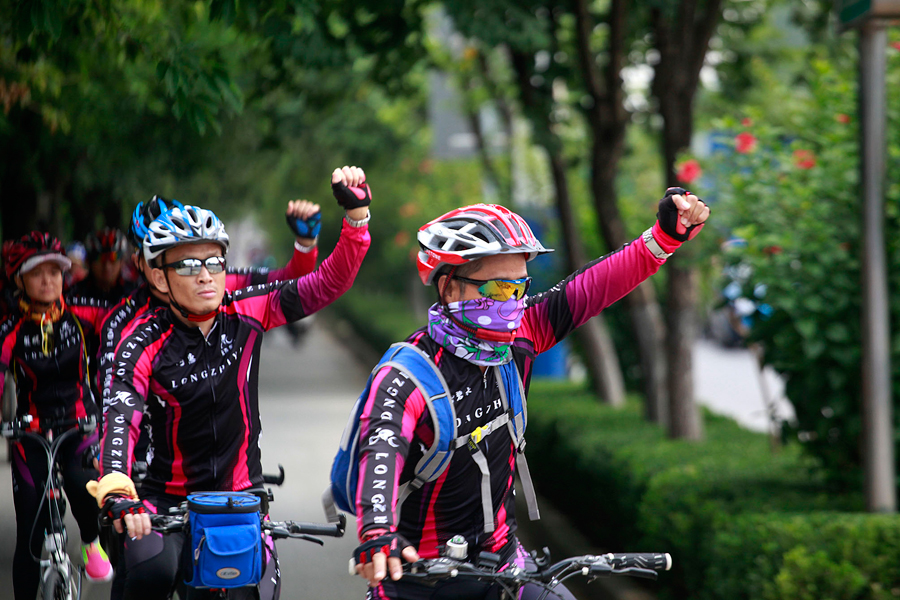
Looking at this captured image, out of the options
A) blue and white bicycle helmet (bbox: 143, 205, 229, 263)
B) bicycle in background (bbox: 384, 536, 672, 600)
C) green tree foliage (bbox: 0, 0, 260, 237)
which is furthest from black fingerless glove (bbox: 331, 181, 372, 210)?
green tree foliage (bbox: 0, 0, 260, 237)

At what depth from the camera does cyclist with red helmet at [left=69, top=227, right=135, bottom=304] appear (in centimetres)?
675

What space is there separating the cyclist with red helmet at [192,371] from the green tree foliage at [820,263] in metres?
2.48

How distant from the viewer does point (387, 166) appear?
2002cm

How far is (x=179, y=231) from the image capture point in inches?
151

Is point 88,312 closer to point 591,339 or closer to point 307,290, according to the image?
point 307,290

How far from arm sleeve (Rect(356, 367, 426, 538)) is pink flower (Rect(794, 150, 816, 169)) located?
385cm

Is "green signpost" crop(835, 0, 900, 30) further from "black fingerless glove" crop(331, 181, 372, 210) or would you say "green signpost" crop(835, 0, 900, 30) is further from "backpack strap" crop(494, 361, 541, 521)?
"backpack strap" crop(494, 361, 541, 521)

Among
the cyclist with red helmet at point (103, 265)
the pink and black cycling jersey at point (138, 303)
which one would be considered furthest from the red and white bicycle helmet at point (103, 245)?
the pink and black cycling jersey at point (138, 303)

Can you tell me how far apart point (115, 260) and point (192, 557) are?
382 centimetres

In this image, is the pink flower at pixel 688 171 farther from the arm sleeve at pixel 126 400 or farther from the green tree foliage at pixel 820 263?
the arm sleeve at pixel 126 400

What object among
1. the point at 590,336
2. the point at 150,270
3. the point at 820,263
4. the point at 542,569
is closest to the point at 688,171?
the point at 820,263

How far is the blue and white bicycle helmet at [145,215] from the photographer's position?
402cm

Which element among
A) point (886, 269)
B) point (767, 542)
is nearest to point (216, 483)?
point (767, 542)

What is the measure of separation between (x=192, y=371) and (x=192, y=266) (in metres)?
0.37
